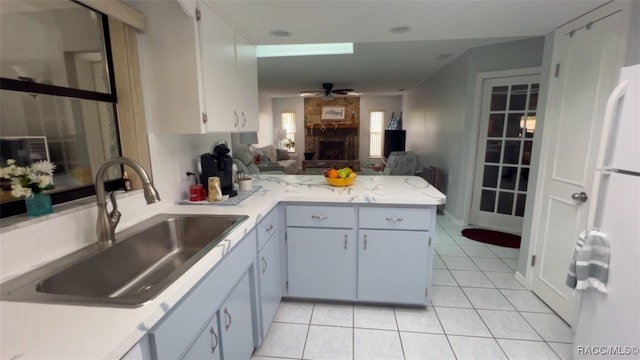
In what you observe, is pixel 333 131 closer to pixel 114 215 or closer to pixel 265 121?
pixel 265 121

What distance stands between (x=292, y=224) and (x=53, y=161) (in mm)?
1308

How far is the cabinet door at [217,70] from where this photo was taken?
153 cm

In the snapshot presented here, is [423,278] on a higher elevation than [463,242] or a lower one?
higher

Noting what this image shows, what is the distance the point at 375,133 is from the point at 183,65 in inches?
325

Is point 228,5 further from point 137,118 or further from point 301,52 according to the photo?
point 301,52

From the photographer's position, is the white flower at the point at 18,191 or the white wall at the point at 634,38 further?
the white wall at the point at 634,38

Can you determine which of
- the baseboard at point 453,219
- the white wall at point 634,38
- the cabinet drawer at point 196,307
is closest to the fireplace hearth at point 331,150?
the baseboard at point 453,219

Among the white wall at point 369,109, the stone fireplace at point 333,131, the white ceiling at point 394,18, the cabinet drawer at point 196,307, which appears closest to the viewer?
the cabinet drawer at point 196,307

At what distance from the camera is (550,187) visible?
83.2 inches

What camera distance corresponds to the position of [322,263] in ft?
6.81

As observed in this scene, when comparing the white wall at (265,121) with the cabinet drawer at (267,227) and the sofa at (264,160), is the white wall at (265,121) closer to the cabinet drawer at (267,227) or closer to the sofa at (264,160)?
the sofa at (264,160)

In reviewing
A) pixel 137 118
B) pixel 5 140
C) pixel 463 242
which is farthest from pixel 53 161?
pixel 463 242

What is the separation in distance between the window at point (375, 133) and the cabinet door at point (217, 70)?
777 centimetres

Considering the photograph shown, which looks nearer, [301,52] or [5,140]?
[5,140]
